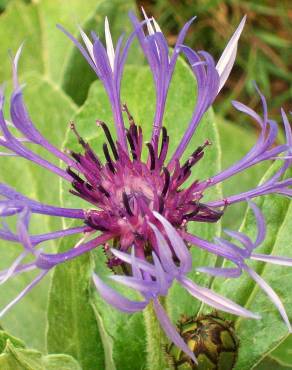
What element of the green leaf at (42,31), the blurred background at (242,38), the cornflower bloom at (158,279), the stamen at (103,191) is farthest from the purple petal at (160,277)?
the blurred background at (242,38)

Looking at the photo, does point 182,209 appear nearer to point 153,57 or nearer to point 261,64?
point 153,57

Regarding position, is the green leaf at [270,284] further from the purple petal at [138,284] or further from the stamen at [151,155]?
the purple petal at [138,284]

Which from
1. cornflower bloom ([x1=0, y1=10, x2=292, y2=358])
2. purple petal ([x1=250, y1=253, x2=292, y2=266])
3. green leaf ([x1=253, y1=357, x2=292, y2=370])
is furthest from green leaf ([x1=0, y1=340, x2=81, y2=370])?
green leaf ([x1=253, y1=357, x2=292, y2=370])

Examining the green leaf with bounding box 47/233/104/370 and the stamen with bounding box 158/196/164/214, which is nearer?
the stamen with bounding box 158/196/164/214

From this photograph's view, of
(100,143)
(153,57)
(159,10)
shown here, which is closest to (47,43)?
(159,10)

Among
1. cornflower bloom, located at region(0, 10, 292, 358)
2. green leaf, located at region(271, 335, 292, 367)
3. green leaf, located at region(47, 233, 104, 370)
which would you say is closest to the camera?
cornflower bloom, located at region(0, 10, 292, 358)

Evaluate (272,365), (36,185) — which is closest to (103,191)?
(272,365)

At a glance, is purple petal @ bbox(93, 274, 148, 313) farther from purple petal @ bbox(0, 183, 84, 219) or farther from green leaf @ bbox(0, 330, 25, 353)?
green leaf @ bbox(0, 330, 25, 353)
